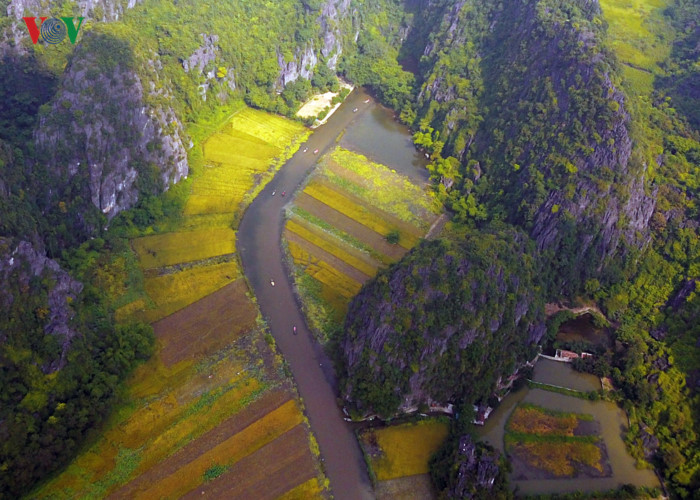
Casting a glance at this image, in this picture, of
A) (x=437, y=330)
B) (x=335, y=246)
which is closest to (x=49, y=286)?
(x=335, y=246)

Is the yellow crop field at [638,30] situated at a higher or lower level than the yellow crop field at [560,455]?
higher

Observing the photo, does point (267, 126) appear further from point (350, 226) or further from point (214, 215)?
point (350, 226)

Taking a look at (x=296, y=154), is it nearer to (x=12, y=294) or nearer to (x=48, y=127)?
(x=48, y=127)

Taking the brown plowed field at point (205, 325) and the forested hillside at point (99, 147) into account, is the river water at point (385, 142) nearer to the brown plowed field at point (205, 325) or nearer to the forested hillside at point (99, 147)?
the forested hillside at point (99, 147)

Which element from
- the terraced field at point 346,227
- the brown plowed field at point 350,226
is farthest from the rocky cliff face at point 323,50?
the brown plowed field at point 350,226

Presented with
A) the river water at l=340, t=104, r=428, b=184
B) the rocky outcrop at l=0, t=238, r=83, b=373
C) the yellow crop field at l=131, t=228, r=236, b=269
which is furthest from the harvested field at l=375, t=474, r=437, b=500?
the river water at l=340, t=104, r=428, b=184

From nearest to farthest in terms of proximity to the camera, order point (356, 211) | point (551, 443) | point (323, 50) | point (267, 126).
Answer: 1. point (551, 443)
2. point (356, 211)
3. point (267, 126)
4. point (323, 50)
